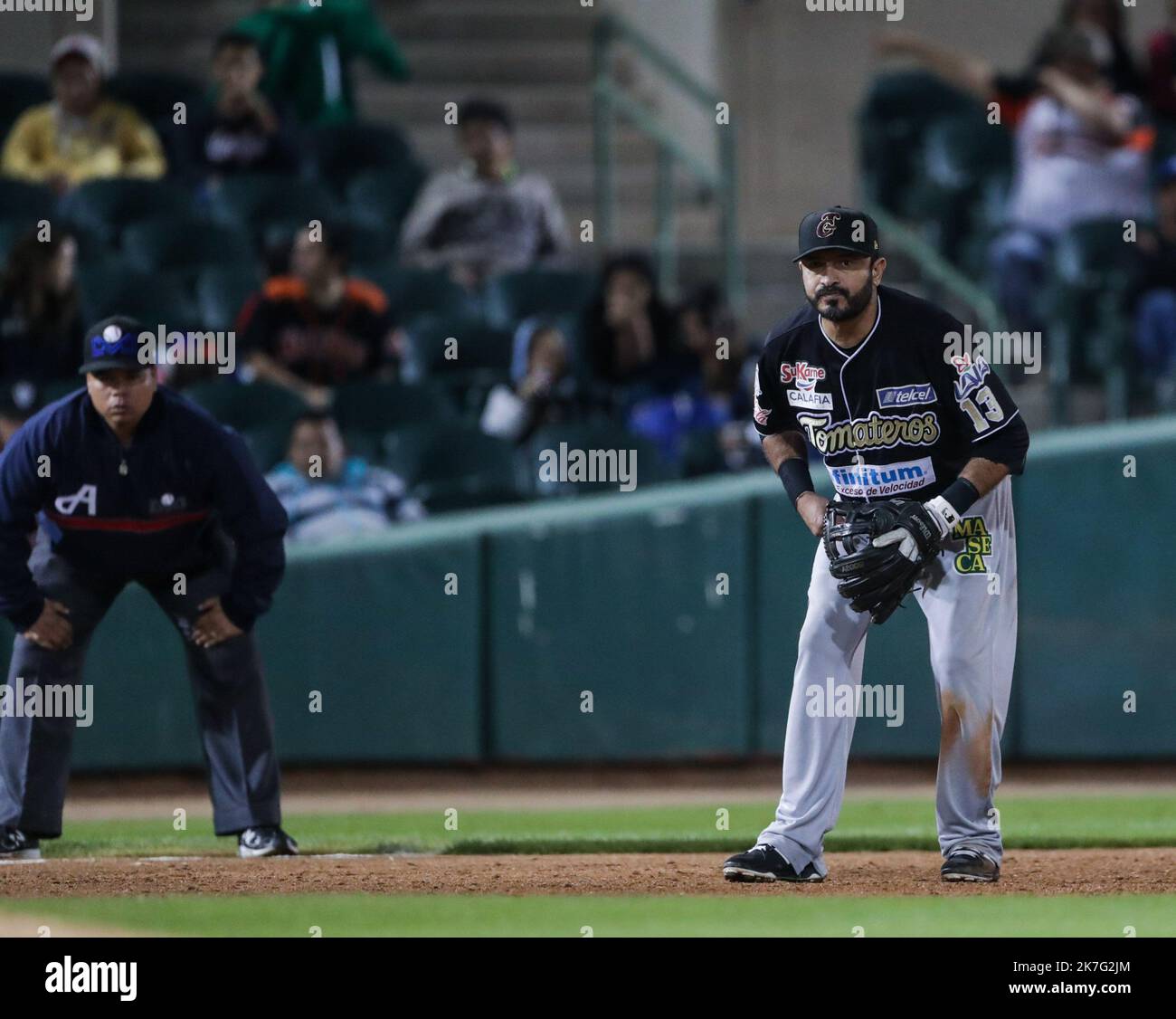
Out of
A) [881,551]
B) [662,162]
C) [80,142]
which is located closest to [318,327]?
[80,142]

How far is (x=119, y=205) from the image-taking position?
11.8 metres

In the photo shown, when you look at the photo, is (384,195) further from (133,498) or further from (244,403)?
(133,498)

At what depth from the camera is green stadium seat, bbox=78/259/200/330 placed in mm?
10648

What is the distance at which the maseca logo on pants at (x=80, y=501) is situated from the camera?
6977mm

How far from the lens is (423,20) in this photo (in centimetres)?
1454

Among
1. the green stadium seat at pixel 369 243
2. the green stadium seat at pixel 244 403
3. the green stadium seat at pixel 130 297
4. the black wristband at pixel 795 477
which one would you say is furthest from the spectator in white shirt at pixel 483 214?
the black wristband at pixel 795 477

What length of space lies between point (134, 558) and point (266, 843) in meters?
1.01

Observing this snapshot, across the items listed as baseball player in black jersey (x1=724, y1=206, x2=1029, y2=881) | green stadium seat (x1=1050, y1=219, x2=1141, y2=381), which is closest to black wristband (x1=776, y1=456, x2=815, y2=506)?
baseball player in black jersey (x1=724, y1=206, x2=1029, y2=881)

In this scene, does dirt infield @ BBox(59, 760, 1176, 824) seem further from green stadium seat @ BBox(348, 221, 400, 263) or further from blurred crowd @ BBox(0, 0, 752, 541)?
green stadium seat @ BBox(348, 221, 400, 263)

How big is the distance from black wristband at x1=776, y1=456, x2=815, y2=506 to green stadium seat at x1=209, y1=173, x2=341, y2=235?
6.10m

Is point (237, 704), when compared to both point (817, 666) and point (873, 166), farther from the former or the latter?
point (873, 166)

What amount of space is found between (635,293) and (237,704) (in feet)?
14.5

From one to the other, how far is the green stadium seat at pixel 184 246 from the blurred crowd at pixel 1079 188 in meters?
4.00
